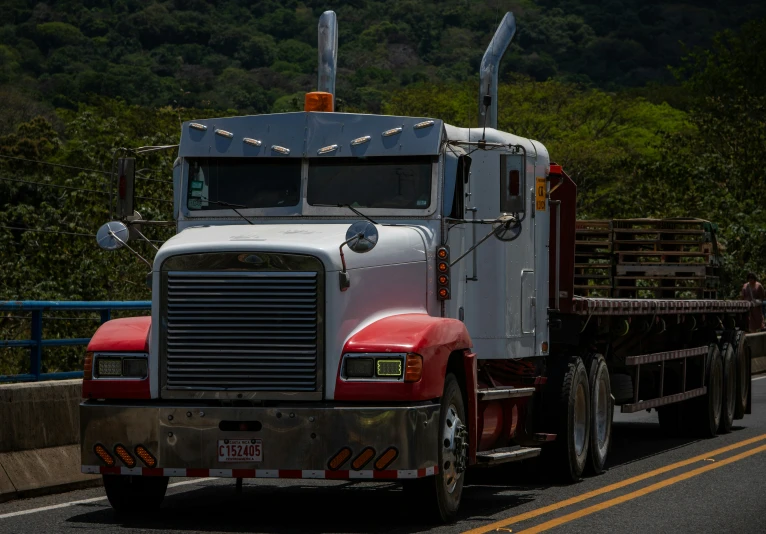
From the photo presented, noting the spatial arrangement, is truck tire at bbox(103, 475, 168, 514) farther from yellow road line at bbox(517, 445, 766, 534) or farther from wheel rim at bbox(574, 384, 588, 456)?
wheel rim at bbox(574, 384, 588, 456)

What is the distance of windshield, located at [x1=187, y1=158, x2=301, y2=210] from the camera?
11789 mm

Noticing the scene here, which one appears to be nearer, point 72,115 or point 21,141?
point 21,141

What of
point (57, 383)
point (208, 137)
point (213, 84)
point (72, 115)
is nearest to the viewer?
point (208, 137)

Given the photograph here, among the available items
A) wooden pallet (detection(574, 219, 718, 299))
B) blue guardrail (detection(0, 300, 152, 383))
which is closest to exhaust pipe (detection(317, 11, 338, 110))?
blue guardrail (detection(0, 300, 152, 383))

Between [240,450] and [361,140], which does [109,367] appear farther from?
[361,140]

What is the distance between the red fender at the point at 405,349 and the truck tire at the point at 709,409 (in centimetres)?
857

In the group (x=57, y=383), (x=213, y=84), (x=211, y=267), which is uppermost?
(x=213, y=84)

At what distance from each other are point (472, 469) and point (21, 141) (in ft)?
237

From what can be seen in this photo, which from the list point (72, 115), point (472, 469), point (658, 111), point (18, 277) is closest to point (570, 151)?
point (658, 111)

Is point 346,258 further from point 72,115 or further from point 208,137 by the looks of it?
point 72,115

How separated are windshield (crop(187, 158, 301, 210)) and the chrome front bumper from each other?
204cm

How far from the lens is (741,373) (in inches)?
801

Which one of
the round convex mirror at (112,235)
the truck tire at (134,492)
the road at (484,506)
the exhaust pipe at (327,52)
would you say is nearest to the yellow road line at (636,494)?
the road at (484,506)

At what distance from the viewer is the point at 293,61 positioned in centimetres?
19712
